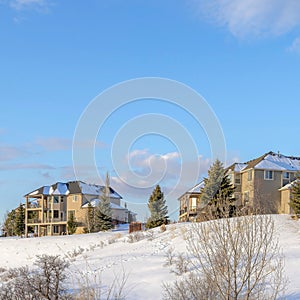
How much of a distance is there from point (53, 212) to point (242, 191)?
23.9 meters

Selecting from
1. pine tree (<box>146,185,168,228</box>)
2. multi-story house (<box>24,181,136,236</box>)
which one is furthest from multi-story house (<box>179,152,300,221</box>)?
multi-story house (<box>24,181,136,236</box>)

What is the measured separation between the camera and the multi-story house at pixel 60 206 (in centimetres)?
5831

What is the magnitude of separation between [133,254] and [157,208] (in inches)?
885

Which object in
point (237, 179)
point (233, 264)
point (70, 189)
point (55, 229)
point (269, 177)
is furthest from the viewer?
point (70, 189)

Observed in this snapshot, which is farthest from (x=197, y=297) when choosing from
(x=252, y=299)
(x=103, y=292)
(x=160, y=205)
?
(x=160, y=205)

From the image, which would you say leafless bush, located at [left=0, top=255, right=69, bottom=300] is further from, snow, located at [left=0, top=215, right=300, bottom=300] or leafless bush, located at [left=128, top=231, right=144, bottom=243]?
leafless bush, located at [left=128, top=231, right=144, bottom=243]

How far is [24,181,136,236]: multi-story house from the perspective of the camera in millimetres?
58312

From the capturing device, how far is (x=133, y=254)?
24500 millimetres

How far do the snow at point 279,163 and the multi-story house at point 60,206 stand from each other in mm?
18564

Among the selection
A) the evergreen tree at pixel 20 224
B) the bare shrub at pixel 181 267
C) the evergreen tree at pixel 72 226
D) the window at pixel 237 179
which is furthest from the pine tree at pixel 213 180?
the evergreen tree at pixel 20 224

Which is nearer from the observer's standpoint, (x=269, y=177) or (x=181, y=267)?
(x=181, y=267)

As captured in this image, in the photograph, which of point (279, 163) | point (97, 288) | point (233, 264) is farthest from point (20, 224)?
point (233, 264)

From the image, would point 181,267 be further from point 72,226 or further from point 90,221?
point 72,226

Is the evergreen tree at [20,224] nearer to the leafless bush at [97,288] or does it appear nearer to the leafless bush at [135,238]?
the leafless bush at [135,238]
